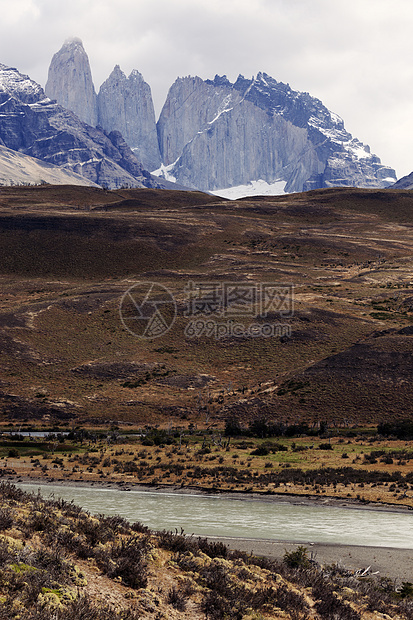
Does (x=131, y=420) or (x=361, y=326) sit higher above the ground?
(x=361, y=326)

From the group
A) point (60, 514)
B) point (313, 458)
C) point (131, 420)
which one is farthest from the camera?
point (131, 420)

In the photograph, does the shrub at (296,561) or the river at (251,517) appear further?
the river at (251,517)

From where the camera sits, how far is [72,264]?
4855 inches

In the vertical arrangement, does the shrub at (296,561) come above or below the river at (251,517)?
above

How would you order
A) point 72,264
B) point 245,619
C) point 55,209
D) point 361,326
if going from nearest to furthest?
1. point 245,619
2. point 361,326
3. point 72,264
4. point 55,209

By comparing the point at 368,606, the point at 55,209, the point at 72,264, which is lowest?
the point at 368,606

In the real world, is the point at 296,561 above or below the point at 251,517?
above

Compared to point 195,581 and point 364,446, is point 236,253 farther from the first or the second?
point 195,581

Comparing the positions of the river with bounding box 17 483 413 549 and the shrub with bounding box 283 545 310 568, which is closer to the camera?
the shrub with bounding box 283 545 310 568

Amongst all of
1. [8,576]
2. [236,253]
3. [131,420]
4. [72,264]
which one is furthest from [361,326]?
[8,576]

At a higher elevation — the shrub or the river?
the shrub

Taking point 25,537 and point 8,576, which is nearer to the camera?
point 8,576

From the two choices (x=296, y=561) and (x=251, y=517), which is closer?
(x=296, y=561)

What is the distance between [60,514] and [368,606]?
7569 millimetres
